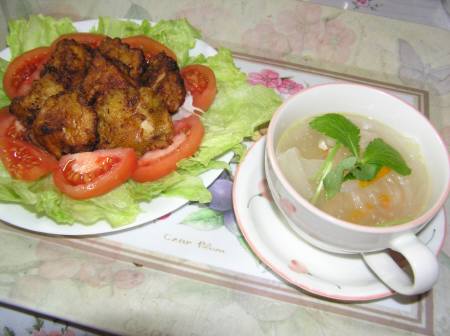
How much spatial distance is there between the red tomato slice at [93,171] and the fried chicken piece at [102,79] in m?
0.32

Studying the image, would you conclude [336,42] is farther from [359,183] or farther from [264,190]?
[359,183]

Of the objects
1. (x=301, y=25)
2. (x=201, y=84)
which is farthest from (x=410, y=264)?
(x=301, y=25)

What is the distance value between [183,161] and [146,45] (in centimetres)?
80

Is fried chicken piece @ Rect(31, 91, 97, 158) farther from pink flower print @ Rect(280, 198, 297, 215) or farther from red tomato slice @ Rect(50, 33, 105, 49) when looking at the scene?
pink flower print @ Rect(280, 198, 297, 215)

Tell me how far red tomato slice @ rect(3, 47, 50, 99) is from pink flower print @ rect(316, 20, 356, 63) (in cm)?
160

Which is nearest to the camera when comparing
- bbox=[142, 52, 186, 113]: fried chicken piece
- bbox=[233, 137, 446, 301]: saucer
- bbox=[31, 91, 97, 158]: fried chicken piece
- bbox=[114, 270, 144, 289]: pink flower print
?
bbox=[233, 137, 446, 301]: saucer

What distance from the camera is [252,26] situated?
2.82 metres

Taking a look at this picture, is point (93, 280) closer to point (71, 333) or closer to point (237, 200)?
point (71, 333)

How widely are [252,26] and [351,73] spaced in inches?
26.7

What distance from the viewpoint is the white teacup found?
1.34 meters

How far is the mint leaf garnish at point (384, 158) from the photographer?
155 centimetres

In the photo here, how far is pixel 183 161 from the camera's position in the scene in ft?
6.52

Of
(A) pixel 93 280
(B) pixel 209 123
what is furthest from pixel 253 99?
(A) pixel 93 280

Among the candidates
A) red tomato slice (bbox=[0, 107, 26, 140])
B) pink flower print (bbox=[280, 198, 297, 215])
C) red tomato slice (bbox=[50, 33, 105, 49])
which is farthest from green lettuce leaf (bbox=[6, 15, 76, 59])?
pink flower print (bbox=[280, 198, 297, 215])
